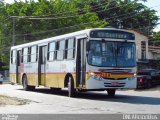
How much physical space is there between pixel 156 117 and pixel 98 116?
1.81 m

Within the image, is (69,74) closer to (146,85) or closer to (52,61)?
(52,61)

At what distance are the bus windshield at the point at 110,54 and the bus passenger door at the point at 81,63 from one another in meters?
0.53

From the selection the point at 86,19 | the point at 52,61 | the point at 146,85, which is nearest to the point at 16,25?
the point at 86,19

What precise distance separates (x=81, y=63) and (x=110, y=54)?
1.52m

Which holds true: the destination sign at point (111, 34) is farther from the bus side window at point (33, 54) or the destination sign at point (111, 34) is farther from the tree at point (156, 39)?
the tree at point (156, 39)

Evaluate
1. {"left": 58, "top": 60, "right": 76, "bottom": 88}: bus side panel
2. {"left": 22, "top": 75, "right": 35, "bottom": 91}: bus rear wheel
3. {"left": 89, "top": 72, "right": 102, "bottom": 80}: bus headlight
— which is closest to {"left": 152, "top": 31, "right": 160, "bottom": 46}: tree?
{"left": 22, "top": 75, "right": 35, "bottom": 91}: bus rear wheel

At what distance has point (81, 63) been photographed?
21297 millimetres

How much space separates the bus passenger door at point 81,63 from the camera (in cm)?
2095

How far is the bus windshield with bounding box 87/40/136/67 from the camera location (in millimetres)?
20578

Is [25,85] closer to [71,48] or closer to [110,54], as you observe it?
[71,48]

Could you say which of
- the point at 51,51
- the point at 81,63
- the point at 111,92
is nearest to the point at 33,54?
the point at 51,51

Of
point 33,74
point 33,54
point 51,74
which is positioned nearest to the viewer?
point 51,74

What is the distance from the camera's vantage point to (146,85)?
31.4m

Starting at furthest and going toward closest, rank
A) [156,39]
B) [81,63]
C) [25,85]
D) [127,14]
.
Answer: [156,39] < [127,14] < [25,85] < [81,63]
